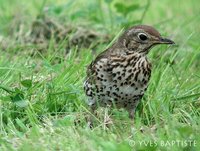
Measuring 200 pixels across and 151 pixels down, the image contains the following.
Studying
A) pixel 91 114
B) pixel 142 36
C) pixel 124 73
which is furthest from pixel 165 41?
pixel 91 114

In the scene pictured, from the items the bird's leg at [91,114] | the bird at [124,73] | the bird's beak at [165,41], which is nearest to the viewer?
the bird's leg at [91,114]

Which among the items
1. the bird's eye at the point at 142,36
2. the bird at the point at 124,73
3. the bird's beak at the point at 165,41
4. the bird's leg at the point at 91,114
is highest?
the bird's eye at the point at 142,36

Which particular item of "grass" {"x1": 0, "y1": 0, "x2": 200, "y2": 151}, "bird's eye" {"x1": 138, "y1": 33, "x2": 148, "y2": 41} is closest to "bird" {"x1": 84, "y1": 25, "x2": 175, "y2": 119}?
"bird's eye" {"x1": 138, "y1": 33, "x2": 148, "y2": 41}

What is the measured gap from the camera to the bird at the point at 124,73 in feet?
21.7

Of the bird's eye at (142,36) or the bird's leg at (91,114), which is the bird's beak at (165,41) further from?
the bird's leg at (91,114)

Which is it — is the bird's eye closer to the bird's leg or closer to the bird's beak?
the bird's beak

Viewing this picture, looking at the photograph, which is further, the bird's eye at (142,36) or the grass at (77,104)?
the bird's eye at (142,36)

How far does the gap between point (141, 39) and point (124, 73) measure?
38cm

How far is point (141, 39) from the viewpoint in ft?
22.5

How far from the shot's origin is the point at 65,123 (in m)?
6.24

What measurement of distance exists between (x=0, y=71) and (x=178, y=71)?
78.2 inches

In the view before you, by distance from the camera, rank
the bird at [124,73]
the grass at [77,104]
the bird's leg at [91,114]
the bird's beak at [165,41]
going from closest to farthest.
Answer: the grass at [77,104]
the bird's leg at [91,114]
the bird at [124,73]
the bird's beak at [165,41]

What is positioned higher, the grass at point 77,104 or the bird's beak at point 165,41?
the bird's beak at point 165,41

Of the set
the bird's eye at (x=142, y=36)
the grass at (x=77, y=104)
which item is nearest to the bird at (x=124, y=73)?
the bird's eye at (x=142, y=36)
